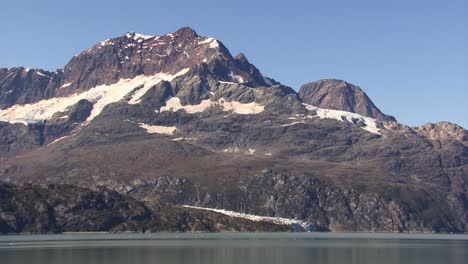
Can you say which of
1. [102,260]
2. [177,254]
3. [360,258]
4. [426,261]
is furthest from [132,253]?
[426,261]

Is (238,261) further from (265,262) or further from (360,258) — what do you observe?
(360,258)

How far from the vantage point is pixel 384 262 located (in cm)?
17088

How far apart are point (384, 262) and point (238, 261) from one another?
3461 cm

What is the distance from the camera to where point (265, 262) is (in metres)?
168

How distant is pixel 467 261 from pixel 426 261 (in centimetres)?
1041

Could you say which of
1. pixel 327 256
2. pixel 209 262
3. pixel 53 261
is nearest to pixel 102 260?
pixel 53 261

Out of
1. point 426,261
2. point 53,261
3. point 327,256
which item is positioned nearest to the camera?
point 53,261

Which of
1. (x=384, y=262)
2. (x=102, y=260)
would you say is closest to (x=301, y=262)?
(x=384, y=262)

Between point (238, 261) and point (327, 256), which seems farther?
point (327, 256)

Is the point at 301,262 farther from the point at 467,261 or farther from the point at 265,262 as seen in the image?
the point at 467,261

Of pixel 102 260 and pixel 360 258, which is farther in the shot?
pixel 360 258

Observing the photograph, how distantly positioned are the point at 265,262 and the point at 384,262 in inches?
1120

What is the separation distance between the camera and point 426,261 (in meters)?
177

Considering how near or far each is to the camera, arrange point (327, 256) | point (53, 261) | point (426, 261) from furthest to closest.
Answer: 1. point (327, 256)
2. point (426, 261)
3. point (53, 261)
